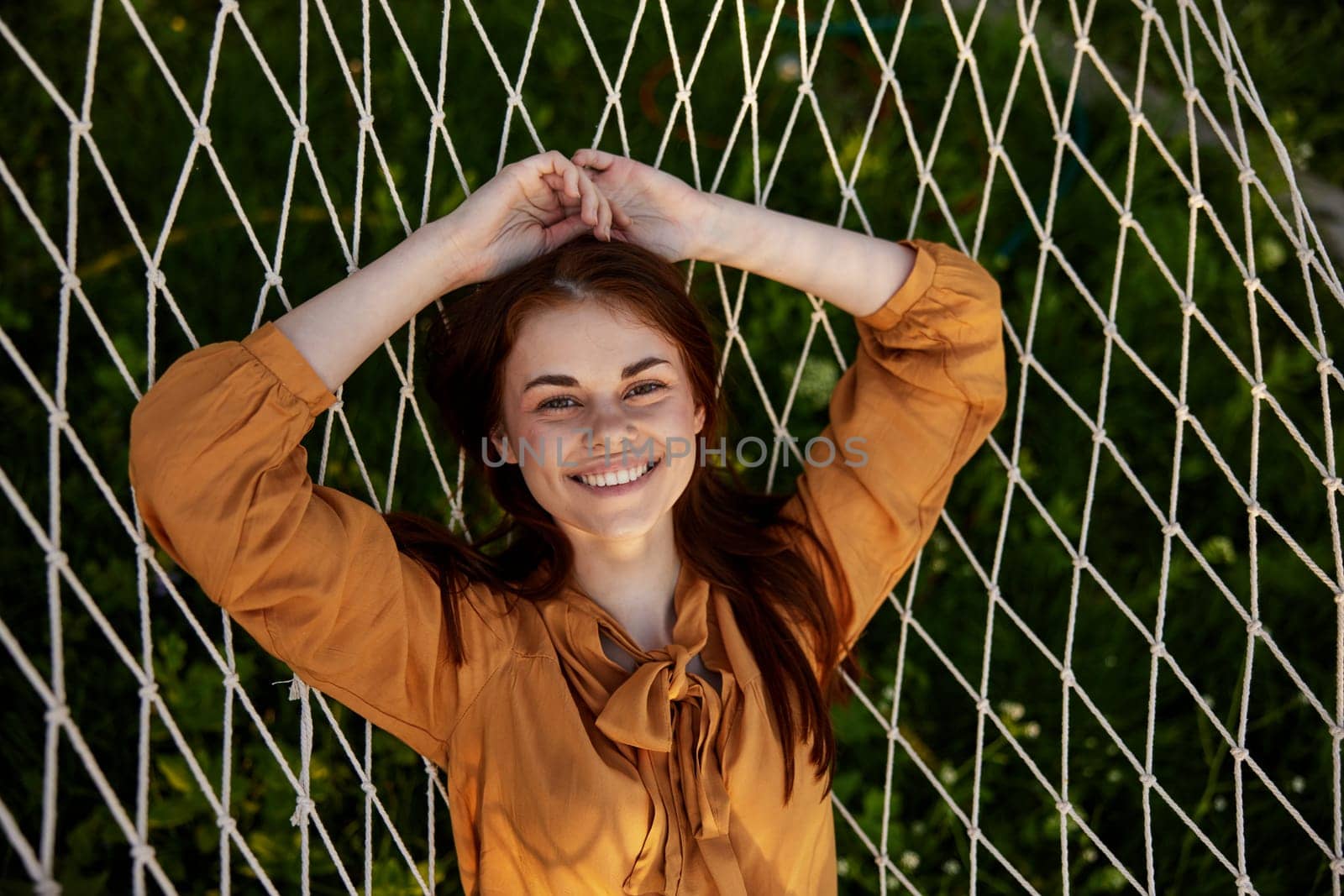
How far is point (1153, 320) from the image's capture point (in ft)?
5.91

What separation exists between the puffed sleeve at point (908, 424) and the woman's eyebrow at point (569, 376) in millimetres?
252

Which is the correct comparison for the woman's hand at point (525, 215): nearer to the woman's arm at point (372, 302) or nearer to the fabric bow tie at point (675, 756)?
the woman's arm at point (372, 302)

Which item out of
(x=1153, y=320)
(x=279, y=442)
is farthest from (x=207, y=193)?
(x=1153, y=320)

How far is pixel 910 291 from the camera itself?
121 centimetres

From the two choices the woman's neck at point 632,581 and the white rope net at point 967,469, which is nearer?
the woman's neck at point 632,581

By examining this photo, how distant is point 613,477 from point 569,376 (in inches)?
3.8

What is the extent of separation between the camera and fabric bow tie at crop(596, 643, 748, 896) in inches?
41.3

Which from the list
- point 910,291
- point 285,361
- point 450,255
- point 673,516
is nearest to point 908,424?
point 910,291

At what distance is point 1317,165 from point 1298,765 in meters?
0.97

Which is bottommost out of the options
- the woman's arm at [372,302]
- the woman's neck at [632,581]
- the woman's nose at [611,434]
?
the woman's neck at [632,581]

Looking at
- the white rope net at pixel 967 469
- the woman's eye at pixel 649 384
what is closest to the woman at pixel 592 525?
the woman's eye at pixel 649 384

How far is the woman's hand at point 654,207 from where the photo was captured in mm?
1173

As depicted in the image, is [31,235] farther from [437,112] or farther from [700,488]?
[700,488]

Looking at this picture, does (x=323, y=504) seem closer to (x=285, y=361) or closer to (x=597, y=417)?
(x=285, y=361)
